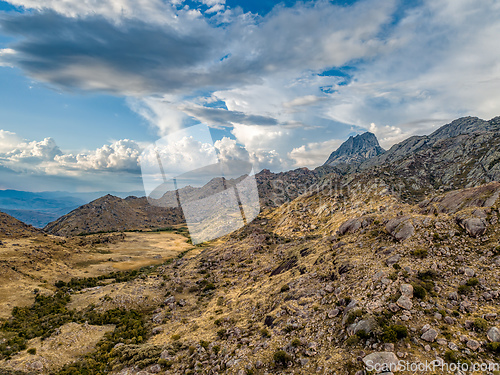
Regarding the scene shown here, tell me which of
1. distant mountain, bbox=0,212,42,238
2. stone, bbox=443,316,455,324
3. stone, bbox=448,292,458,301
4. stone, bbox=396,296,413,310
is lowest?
stone, bbox=443,316,455,324

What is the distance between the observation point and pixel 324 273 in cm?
3484

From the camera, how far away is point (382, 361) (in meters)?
16.9

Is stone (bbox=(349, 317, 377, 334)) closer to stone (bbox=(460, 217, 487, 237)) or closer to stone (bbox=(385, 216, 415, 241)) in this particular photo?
stone (bbox=(385, 216, 415, 241))

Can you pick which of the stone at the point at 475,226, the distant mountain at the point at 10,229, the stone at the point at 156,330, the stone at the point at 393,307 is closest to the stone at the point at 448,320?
the stone at the point at 393,307

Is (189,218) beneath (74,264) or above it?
above

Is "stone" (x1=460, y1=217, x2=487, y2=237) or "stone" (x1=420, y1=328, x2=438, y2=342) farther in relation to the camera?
"stone" (x1=460, y1=217, x2=487, y2=237)

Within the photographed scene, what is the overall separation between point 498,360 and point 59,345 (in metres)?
55.6

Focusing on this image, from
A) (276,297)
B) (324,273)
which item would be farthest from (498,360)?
(276,297)

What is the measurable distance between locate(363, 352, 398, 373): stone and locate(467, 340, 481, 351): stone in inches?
224

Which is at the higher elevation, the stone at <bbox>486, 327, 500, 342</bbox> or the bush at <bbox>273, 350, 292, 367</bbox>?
the stone at <bbox>486, 327, 500, 342</bbox>

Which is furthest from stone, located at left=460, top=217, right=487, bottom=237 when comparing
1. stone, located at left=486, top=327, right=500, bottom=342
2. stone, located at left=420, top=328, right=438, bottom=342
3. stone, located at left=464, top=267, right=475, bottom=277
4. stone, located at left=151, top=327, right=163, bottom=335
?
stone, located at left=151, top=327, right=163, bottom=335

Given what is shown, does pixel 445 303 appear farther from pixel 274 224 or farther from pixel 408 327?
pixel 274 224

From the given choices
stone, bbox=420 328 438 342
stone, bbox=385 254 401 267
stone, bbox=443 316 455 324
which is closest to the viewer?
stone, bbox=420 328 438 342

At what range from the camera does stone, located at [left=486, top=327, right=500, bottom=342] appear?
16.4 metres
